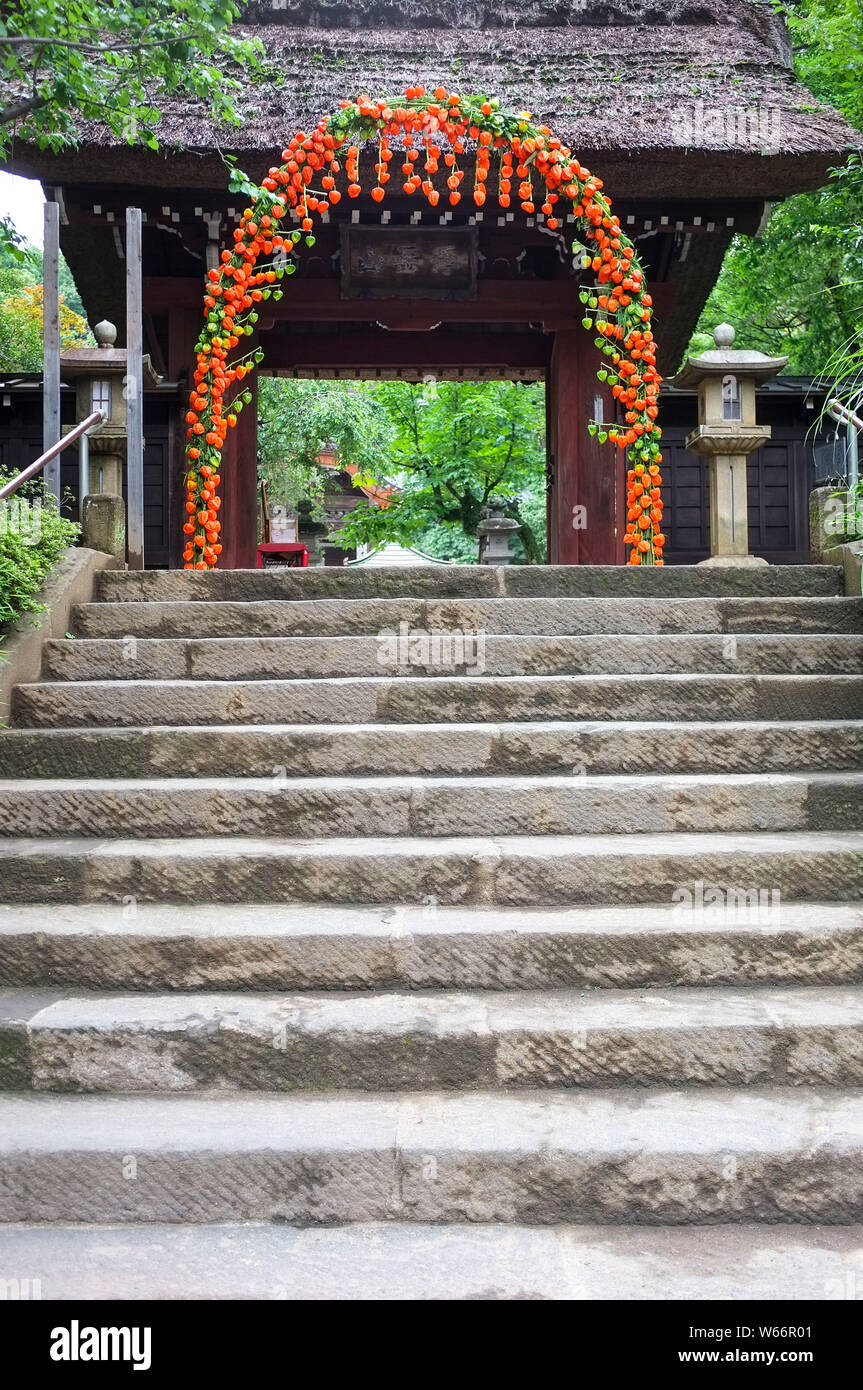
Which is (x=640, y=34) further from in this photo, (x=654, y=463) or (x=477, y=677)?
(x=477, y=677)

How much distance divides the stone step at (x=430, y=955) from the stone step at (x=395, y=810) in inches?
19.9

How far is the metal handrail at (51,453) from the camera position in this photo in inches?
149

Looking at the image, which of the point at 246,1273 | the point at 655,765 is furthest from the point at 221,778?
the point at 246,1273

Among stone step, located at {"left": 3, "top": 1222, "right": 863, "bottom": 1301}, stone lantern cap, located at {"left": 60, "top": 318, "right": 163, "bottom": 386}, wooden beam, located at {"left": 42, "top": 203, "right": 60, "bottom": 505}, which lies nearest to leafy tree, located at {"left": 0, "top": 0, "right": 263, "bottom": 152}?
wooden beam, located at {"left": 42, "top": 203, "right": 60, "bottom": 505}

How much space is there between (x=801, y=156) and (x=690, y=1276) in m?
6.67

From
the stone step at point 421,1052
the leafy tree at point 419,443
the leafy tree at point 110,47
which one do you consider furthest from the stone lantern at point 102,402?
the leafy tree at point 419,443

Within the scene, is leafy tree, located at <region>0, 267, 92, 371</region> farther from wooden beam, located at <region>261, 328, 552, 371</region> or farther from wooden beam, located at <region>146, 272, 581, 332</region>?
wooden beam, located at <region>146, 272, 581, 332</region>

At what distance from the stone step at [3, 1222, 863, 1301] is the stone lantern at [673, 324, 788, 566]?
4070mm

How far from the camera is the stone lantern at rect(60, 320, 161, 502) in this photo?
528cm

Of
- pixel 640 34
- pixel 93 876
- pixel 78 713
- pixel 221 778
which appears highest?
pixel 640 34

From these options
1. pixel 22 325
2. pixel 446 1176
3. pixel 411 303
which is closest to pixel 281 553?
pixel 411 303

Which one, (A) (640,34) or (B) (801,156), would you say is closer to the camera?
(B) (801,156)

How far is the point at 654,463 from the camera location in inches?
231

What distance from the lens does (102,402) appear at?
5.46 meters
